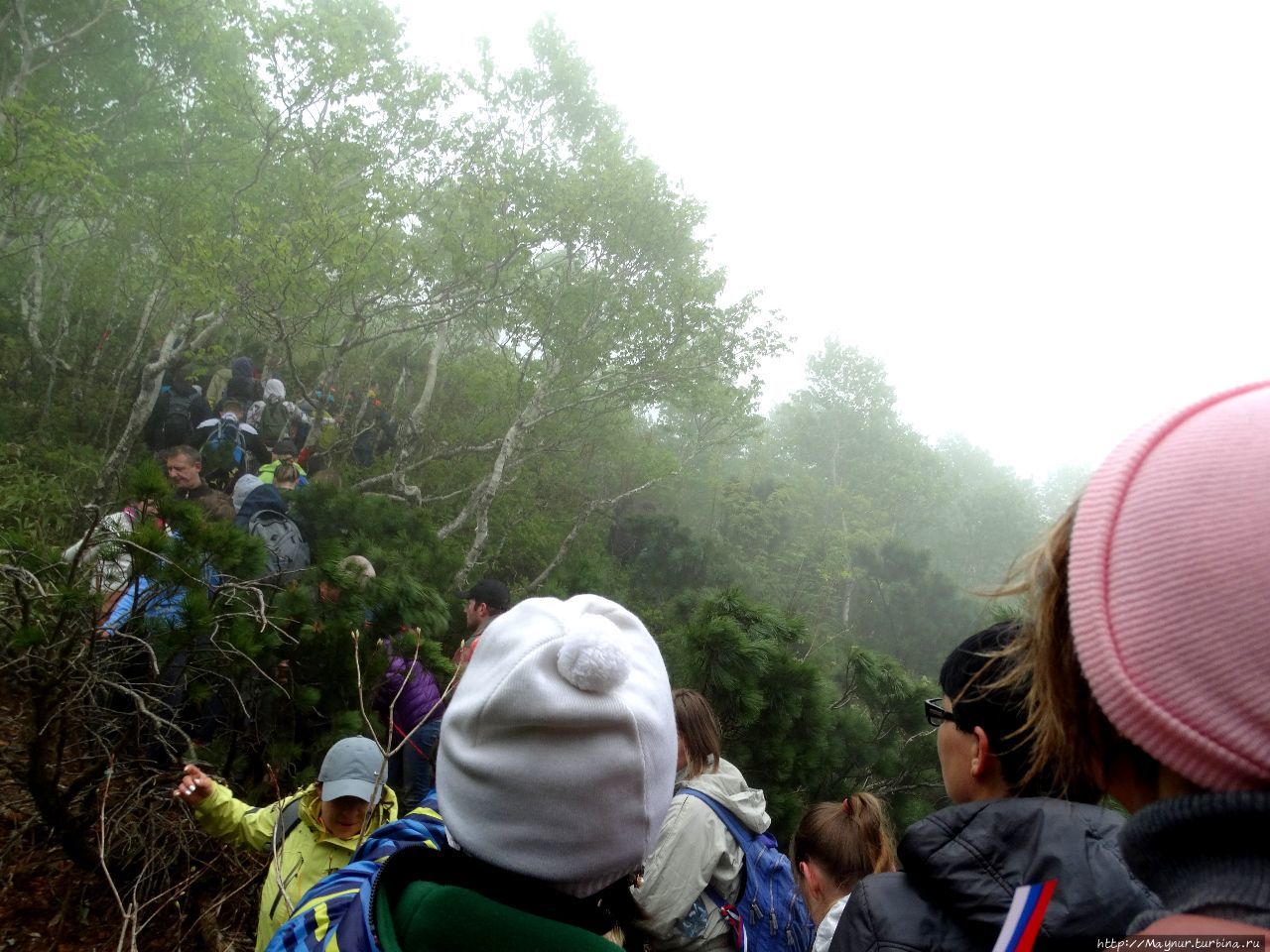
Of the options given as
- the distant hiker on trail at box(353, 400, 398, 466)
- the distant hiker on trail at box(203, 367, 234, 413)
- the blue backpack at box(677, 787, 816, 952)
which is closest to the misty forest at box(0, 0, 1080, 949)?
the distant hiker on trail at box(353, 400, 398, 466)

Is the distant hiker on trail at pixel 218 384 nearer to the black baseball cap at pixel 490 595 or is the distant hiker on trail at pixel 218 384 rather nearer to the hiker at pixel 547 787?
the black baseball cap at pixel 490 595

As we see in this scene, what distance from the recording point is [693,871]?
215cm

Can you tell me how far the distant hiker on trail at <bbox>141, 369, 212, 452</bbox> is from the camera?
9297 millimetres

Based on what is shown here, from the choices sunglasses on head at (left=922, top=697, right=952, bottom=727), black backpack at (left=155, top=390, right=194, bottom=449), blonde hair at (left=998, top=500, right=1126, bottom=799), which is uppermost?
blonde hair at (left=998, top=500, right=1126, bottom=799)

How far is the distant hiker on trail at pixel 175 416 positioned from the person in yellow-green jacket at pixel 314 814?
795 centimetres

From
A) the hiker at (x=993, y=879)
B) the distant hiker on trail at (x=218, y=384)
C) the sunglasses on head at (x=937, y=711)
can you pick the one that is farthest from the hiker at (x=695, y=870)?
the distant hiker on trail at (x=218, y=384)

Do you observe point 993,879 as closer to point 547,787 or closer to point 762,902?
point 547,787

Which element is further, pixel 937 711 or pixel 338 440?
pixel 338 440

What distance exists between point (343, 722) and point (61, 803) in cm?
96

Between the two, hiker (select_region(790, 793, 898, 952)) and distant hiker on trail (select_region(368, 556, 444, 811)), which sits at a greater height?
hiker (select_region(790, 793, 898, 952))

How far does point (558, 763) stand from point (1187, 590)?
795 millimetres

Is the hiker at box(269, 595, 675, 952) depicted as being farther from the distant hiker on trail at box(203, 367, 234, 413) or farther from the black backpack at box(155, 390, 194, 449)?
the distant hiker on trail at box(203, 367, 234, 413)

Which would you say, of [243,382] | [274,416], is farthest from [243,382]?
[274,416]

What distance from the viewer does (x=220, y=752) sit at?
10.0 ft
